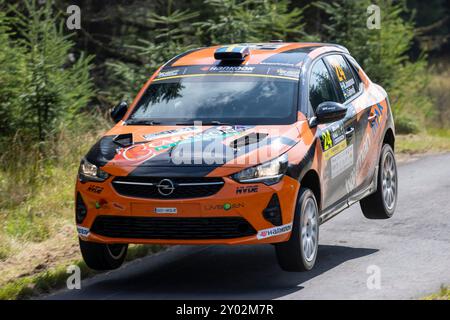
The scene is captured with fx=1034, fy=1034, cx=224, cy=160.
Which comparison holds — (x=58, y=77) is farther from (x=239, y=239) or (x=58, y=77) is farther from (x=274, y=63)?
(x=239, y=239)

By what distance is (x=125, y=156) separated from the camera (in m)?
8.19

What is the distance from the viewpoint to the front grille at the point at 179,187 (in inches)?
309

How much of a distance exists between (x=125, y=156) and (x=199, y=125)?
88cm

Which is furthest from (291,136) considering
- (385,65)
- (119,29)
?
(119,29)

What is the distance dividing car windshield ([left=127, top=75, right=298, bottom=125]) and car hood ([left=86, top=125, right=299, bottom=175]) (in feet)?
0.89

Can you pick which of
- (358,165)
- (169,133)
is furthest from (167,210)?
(358,165)

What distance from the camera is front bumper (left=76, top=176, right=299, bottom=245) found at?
784 centimetres

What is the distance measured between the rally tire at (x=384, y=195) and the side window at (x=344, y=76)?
0.84 meters

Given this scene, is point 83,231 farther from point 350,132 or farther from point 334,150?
point 350,132

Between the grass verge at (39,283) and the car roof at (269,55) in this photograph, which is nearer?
the grass verge at (39,283)

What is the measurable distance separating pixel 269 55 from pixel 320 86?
0.56 meters

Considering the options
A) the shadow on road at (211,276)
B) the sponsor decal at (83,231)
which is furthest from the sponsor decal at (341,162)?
the sponsor decal at (83,231)

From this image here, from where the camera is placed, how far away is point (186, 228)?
793 cm

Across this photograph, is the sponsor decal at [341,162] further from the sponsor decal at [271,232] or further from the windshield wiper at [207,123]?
the sponsor decal at [271,232]
